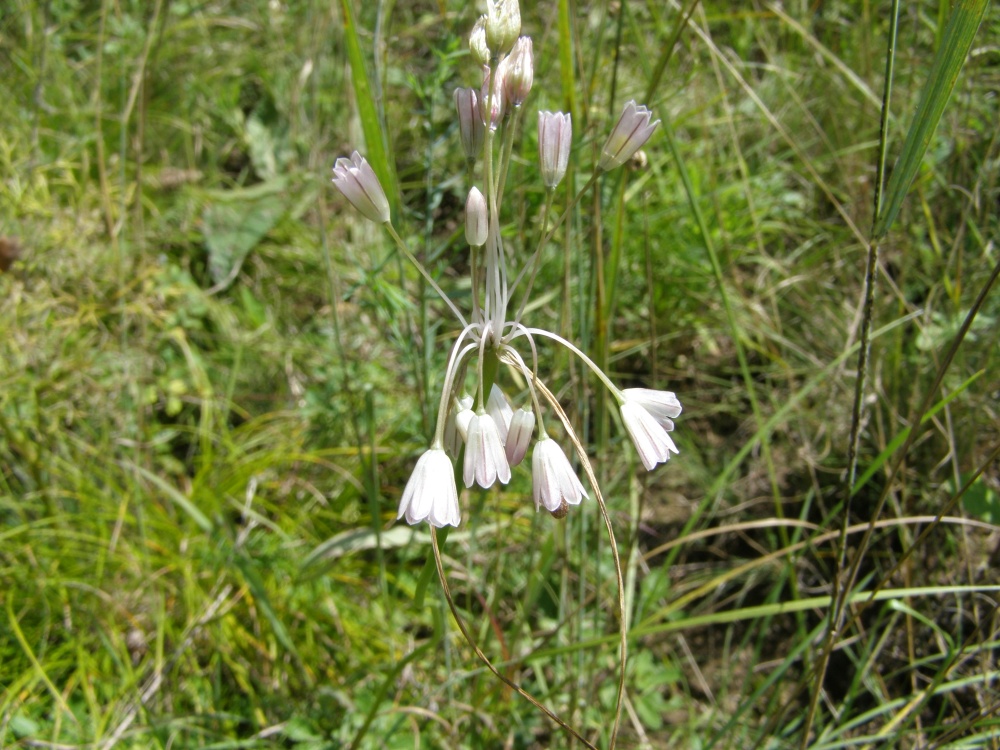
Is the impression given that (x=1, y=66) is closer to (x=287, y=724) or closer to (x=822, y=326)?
(x=287, y=724)

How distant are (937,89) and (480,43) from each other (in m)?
0.62

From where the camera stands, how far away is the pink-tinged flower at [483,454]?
979 mm

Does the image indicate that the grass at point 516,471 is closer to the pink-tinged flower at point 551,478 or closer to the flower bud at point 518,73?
the flower bud at point 518,73

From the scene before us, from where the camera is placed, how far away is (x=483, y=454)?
0.98 meters

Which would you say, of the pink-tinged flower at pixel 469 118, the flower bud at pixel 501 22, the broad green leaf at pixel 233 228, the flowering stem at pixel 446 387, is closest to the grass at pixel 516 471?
the broad green leaf at pixel 233 228

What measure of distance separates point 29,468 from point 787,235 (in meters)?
2.89

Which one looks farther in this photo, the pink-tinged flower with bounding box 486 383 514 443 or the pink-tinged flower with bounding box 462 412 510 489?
the pink-tinged flower with bounding box 486 383 514 443

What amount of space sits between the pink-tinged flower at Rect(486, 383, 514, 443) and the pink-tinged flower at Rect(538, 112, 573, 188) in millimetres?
303

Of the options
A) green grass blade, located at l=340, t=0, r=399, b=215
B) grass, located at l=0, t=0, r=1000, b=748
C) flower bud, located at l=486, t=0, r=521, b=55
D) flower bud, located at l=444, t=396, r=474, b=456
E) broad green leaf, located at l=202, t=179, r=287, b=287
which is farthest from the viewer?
broad green leaf, located at l=202, t=179, r=287, b=287

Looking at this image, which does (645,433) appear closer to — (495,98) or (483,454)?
(483,454)

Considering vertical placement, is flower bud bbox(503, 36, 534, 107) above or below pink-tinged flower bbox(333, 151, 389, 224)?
above

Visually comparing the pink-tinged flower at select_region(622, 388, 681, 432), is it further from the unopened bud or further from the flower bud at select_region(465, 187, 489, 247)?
the unopened bud

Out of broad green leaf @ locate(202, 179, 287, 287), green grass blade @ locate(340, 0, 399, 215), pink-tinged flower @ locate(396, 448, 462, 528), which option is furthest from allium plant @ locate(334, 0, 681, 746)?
broad green leaf @ locate(202, 179, 287, 287)

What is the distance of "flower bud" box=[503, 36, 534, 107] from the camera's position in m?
0.99
